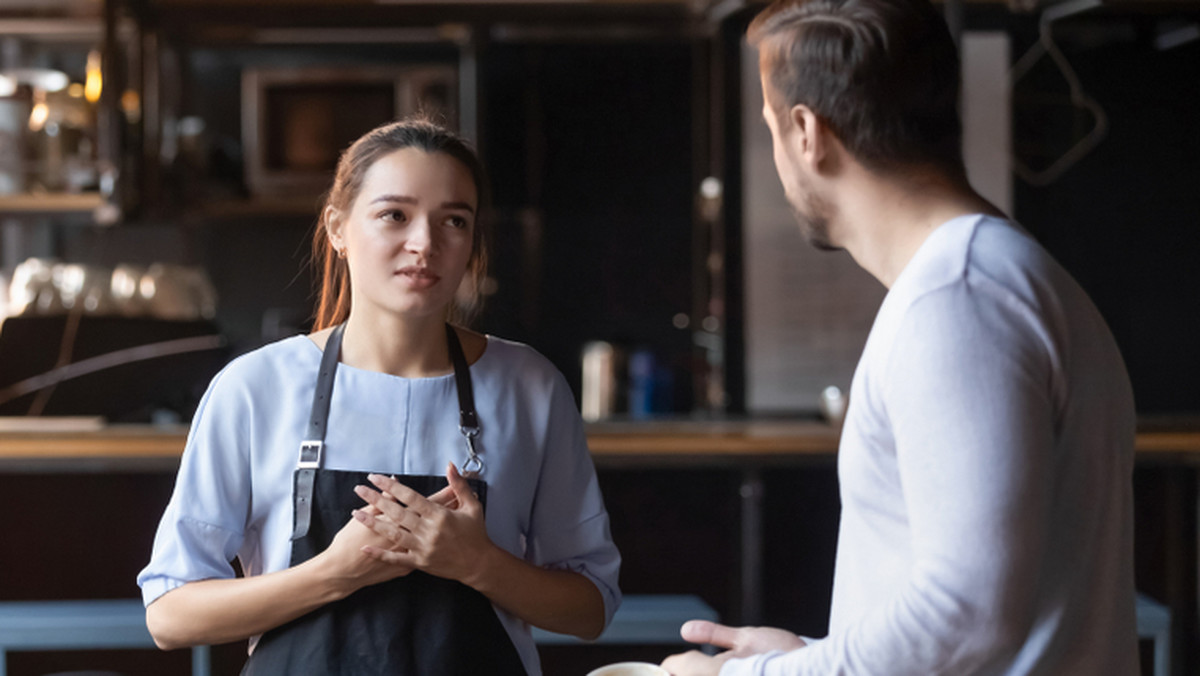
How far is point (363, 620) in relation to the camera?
3.96 feet

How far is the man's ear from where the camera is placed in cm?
88

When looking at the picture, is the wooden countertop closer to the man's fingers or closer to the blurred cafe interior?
the blurred cafe interior

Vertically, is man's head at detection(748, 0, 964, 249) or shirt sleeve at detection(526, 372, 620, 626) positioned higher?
man's head at detection(748, 0, 964, 249)

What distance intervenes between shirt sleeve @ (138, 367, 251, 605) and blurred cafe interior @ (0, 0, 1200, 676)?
1.38m

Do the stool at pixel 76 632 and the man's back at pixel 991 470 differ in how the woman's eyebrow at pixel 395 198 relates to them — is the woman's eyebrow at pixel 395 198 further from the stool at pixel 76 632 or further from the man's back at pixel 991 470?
the stool at pixel 76 632

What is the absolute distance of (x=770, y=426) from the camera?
301 centimetres

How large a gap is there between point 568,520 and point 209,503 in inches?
16.6

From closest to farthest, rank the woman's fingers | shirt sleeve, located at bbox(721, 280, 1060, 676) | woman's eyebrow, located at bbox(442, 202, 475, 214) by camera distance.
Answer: shirt sleeve, located at bbox(721, 280, 1060, 676) < the woman's fingers < woman's eyebrow, located at bbox(442, 202, 475, 214)

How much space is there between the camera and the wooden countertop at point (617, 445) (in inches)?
95.3

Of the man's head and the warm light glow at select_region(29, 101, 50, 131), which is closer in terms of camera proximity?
the man's head

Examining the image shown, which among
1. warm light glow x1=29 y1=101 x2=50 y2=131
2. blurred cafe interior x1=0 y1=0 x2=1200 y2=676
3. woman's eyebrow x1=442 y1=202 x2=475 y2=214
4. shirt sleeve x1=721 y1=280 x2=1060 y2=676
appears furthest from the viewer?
warm light glow x1=29 y1=101 x2=50 y2=131

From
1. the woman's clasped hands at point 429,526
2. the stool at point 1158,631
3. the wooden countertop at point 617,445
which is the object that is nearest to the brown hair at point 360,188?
the woman's clasped hands at point 429,526

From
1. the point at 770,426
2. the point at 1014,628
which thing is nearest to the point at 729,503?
the point at 770,426

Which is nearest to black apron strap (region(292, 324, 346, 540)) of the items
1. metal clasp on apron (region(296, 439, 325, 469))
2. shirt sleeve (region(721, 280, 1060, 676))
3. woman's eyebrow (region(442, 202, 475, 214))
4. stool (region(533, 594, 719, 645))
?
metal clasp on apron (region(296, 439, 325, 469))
